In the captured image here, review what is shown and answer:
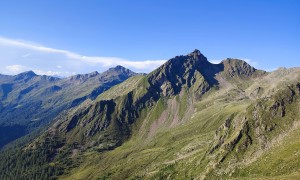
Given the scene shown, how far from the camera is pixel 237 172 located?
197 m

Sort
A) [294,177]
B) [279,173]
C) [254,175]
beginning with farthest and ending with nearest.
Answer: [254,175], [279,173], [294,177]

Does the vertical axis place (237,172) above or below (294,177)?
below

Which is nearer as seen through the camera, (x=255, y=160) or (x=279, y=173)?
(x=279, y=173)

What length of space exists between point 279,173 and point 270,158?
903 inches

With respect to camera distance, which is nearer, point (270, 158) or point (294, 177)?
point (294, 177)

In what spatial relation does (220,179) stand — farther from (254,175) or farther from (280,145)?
(280,145)

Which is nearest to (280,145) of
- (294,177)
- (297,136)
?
(297,136)

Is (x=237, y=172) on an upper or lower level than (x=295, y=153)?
lower

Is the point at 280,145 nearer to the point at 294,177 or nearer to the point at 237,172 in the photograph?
the point at 237,172

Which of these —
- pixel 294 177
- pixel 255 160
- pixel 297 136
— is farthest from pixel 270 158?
pixel 294 177

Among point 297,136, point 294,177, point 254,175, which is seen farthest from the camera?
point 297,136

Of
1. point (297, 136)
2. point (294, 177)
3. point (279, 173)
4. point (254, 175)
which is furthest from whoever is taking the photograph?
point (297, 136)

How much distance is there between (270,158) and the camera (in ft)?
621

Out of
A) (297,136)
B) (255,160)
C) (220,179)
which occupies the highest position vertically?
(297,136)
